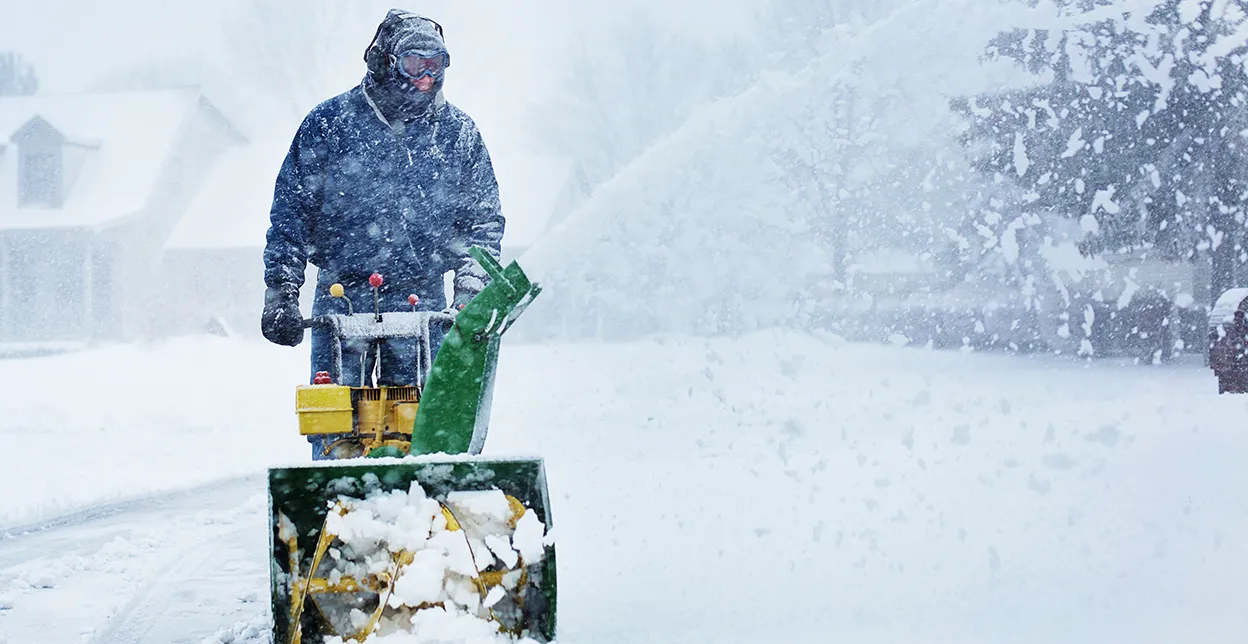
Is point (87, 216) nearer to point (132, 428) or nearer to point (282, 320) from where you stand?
point (132, 428)

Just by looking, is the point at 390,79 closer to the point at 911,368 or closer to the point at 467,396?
the point at 467,396

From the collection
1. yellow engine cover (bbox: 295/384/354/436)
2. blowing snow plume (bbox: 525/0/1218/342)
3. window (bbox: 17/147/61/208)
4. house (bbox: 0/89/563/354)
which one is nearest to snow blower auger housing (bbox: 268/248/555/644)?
yellow engine cover (bbox: 295/384/354/436)

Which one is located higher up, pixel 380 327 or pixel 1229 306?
pixel 1229 306

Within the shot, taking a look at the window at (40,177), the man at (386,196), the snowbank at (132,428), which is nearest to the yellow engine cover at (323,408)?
the man at (386,196)

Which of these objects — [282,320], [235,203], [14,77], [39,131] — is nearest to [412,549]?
[282,320]

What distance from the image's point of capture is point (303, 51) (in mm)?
41094

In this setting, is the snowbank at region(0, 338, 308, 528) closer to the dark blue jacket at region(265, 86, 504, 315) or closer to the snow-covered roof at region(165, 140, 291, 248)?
the dark blue jacket at region(265, 86, 504, 315)

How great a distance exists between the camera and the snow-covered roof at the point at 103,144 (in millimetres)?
36031

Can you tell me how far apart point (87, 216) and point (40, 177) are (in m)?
2.29

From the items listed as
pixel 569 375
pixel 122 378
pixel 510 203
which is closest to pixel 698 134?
pixel 569 375

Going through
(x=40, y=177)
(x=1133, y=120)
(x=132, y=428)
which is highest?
(x=40, y=177)

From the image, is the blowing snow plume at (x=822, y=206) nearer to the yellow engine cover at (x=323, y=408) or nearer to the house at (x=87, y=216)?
the yellow engine cover at (x=323, y=408)

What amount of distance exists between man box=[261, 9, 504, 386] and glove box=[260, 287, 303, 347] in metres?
0.17

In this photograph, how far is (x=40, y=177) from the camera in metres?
36.4
